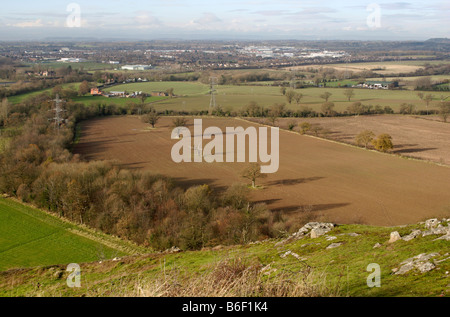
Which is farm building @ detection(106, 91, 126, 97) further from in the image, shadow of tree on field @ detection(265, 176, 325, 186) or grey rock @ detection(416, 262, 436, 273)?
grey rock @ detection(416, 262, 436, 273)

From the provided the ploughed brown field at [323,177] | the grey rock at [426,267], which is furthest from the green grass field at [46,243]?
the grey rock at [426,267]

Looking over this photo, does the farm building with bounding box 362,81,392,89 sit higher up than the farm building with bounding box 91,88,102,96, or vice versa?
the farm building with bounding box 362,81,392,89

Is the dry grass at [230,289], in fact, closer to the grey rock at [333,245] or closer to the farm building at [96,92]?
the grey rock at [333,245]

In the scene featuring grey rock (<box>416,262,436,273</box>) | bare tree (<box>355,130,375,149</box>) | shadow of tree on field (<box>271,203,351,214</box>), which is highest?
grey rock (<box>416,262,436,273</box>)

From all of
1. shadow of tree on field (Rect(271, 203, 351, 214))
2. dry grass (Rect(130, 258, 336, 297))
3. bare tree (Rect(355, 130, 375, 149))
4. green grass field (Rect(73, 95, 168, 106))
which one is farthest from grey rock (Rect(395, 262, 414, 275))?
green grass field (Rect(73, 95, 168, 106))

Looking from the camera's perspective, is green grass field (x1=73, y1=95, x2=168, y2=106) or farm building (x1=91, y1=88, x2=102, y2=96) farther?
farm building (x1=91, y1=88, x2=102, y2=96)

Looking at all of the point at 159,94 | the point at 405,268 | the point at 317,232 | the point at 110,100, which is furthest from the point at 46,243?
the point at 159,94

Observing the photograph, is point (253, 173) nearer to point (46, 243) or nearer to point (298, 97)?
point (46, 243)
